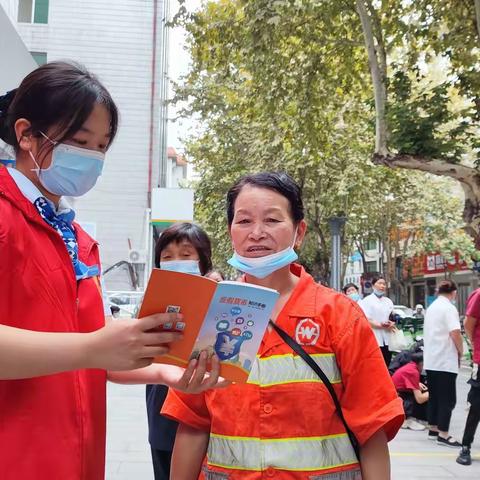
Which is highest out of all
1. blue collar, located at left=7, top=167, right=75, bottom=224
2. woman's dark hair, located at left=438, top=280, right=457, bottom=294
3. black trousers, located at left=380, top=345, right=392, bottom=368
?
blue collar, located at left=7, top=167, right=75, bottom=224

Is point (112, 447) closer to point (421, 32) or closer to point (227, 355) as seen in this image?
point (227, 355)

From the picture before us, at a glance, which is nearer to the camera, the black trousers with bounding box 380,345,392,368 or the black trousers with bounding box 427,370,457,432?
the black trousers with bounding box 427,370,457,432

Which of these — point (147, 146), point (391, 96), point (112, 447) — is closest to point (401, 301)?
point (147, 146)

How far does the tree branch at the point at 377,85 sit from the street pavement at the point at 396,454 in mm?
4207

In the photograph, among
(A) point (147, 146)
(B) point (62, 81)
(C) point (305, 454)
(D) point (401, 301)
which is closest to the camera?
(B) point (62, 81)

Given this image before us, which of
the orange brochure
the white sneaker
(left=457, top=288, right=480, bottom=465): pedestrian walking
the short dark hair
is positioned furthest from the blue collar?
the white sneaker

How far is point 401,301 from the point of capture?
35656 mm

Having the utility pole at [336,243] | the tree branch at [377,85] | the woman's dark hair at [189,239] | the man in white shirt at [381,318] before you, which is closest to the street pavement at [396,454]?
the man in white shirt at [381,318]

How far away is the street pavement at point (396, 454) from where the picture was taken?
5.20 metres

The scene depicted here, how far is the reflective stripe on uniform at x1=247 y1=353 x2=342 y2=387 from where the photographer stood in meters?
1.71

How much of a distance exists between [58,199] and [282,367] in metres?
0.82

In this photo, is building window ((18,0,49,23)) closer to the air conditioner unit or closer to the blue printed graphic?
the air conditioner unit

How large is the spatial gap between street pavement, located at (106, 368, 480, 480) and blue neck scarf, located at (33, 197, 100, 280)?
12.3ft

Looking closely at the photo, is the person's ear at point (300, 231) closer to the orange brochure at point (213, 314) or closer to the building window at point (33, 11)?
the orange brochure at point (213, 314)
